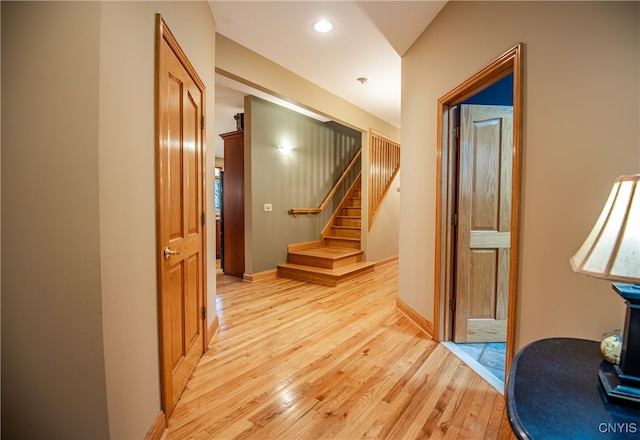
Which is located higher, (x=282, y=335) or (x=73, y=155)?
(x=73, y=155)

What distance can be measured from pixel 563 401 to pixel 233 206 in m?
4.62

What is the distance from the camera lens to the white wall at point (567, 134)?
3.94 ft

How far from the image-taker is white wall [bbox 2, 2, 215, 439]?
991 mm

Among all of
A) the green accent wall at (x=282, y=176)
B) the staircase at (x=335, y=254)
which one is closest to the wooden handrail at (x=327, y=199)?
the green accent wall at (x=282, y=176)

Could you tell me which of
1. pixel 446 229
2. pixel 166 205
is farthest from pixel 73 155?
pixel 446 229

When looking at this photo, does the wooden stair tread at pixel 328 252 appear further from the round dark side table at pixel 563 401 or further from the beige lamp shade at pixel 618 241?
the beige lamp shade at pixel 618 241

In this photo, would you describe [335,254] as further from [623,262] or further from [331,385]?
[623,262]

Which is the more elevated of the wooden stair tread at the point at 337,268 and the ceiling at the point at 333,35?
the ceiling at the point at 333,35

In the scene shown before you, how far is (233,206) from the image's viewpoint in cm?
483

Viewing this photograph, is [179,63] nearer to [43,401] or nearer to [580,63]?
[43,401]

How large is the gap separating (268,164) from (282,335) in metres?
2.86

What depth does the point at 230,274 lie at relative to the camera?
4.87 meters

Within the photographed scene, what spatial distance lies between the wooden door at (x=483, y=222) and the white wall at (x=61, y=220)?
2.35 meters

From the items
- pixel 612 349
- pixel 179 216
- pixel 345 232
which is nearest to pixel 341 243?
pixel 345 232
